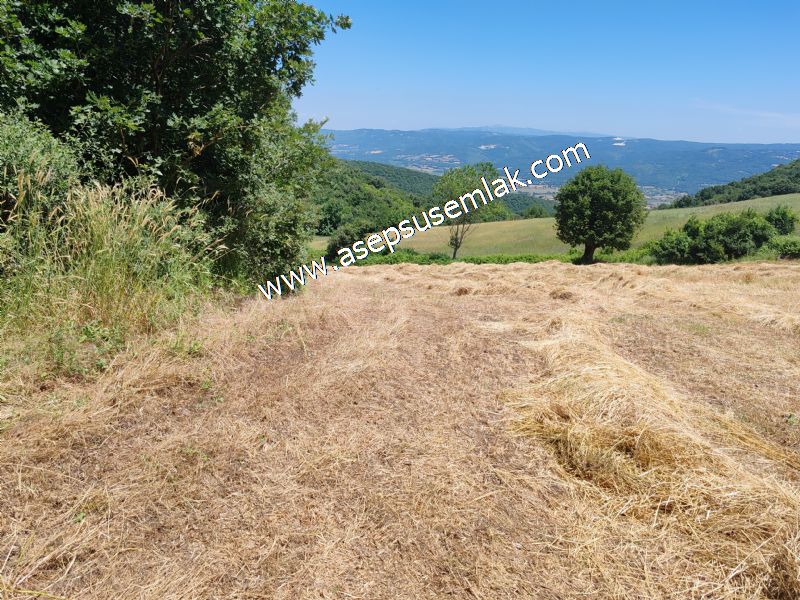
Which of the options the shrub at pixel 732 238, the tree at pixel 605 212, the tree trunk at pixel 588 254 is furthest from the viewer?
the tree trunk at pixel 588 254

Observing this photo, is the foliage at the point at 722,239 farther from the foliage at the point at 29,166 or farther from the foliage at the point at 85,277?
the foliage at the point at 29,166

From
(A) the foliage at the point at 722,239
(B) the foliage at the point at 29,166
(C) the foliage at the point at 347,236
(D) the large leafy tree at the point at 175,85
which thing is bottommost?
(C) the foliage at the point at 347,236

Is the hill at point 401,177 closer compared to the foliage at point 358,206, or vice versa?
the foliage at point 358,206

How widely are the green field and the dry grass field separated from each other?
94.8 feet

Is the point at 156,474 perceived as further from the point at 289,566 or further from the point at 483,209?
the point at 483,209

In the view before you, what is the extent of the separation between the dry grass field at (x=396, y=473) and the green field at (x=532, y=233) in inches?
1138

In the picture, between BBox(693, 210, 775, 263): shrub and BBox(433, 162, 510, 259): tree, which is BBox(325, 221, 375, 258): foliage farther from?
BBox(693, 210, 775, 263): shrub

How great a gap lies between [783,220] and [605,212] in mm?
10040

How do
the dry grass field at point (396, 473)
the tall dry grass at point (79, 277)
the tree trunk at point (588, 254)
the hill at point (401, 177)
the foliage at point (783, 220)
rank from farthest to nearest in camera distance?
1. the hill at point (401, 177)
2. the tree trunk at point (588, 254)
3. the foliage at point (783, 220)
4. the tall dry grass at point (79, 277)
5. the dry grass field at point (396, 473)

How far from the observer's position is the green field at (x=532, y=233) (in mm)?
35062

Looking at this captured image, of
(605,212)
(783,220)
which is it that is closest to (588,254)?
(605,212)

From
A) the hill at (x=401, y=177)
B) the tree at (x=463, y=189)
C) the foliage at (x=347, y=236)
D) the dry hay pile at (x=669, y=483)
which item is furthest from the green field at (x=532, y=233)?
the hill at (x=401, y=177)

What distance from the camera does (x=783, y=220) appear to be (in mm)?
24422

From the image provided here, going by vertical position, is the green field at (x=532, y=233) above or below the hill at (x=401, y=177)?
below
